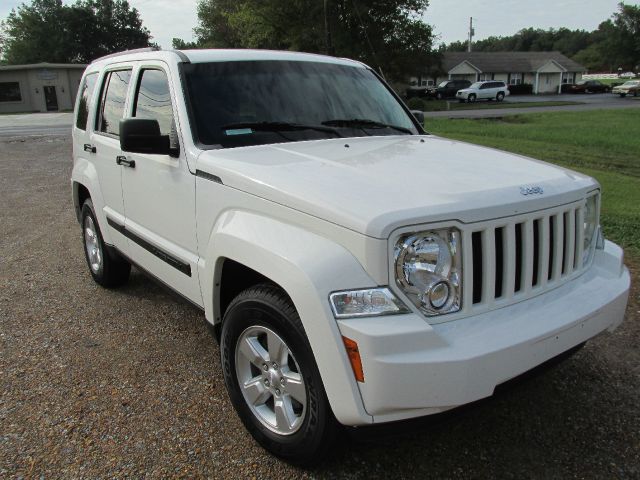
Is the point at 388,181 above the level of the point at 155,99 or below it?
below

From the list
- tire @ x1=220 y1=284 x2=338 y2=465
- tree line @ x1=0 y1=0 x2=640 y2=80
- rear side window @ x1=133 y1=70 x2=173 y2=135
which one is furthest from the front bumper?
tree line @ x1=0 y1=0 x2=640 y2=80

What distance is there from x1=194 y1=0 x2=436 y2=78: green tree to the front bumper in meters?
39.1

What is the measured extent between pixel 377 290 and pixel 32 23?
80.7 metres

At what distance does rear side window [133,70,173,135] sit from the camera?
3432 mm

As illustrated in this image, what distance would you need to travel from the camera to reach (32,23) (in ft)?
227

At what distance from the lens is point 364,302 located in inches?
82.6

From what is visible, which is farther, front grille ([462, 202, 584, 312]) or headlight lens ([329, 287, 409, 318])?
front grille ([462, 202, 584, 312])

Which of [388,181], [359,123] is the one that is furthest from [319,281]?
[359,123]

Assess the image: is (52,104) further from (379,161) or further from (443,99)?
(379,161)

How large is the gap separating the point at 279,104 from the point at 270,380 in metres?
1.70

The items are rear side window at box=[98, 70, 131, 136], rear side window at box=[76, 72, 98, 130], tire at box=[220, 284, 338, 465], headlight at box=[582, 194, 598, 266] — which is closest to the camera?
tire at box=[220, 284, 338, 465]

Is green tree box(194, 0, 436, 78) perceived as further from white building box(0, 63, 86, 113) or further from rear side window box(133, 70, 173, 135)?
rear side window box(133, 70, 173, 135)

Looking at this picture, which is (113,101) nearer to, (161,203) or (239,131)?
(161,203)

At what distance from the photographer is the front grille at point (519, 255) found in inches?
88.5
